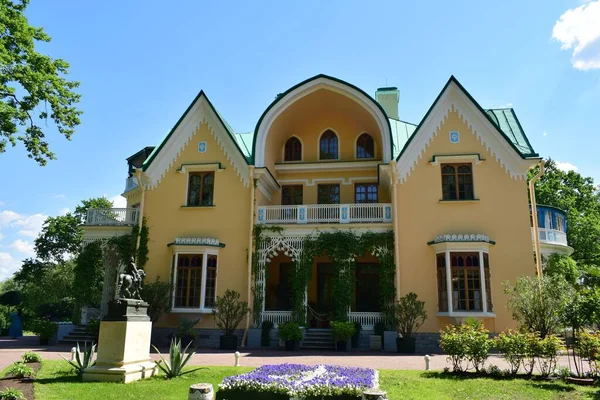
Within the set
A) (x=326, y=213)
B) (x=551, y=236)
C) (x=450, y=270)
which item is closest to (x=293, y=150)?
(x=326, y=213)

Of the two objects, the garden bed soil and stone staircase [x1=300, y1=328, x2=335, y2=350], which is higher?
stone staircase [x1=300, y1=328, x2=335, y2=350]

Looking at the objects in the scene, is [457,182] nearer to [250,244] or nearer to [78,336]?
[250,244]

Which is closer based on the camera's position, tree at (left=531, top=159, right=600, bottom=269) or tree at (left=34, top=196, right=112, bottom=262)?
tree at (left=531, top=159, right=600, bottom=269)

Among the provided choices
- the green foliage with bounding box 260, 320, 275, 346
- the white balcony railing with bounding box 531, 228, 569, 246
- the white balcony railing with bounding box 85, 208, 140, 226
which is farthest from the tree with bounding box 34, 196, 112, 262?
the white balcony railing with bounding box 531, 228, 569, 246

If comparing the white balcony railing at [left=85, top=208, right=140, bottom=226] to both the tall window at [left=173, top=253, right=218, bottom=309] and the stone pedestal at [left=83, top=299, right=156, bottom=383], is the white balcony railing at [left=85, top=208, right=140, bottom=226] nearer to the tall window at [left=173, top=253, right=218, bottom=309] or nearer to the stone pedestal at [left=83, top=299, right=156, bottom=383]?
the tall window at [left=173, top=253, right=218, bottom=309]

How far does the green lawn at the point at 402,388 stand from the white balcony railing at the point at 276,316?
8.24 metres

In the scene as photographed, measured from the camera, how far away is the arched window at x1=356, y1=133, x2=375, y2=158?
22.5m

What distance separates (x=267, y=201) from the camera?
72.0 feet

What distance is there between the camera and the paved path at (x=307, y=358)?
12.6m

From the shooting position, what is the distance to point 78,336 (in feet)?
61.5

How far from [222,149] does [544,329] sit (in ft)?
47.1

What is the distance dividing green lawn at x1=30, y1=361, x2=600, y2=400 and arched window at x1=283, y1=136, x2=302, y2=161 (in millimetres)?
14331

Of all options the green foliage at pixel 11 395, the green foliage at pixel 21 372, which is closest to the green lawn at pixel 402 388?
the green foliage at pixel 21 372

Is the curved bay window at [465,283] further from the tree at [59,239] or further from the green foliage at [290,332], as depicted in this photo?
the tree at [59,239]
